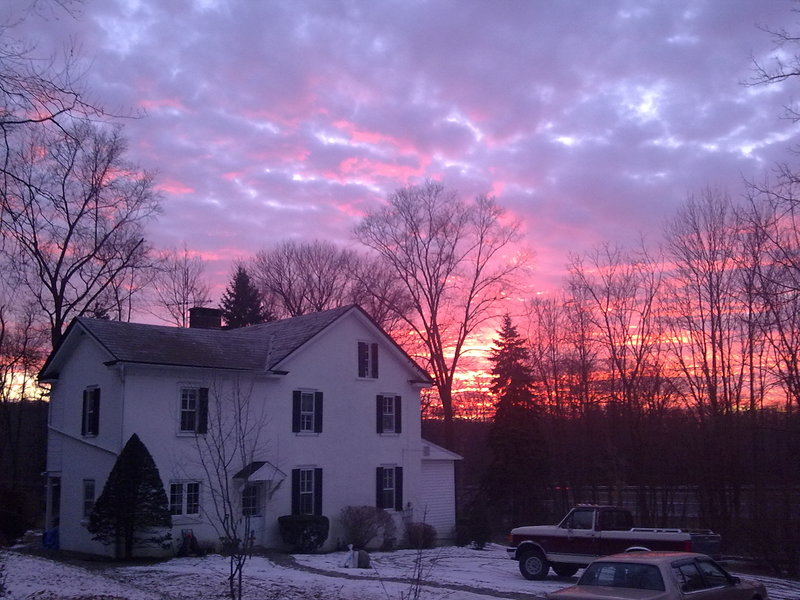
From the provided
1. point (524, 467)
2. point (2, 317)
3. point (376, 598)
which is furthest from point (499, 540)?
point (2, 317)

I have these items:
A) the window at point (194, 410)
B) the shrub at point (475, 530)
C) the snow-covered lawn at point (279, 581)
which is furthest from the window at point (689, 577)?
the shrub at point (475, 530)

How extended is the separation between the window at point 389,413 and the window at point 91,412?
10809mm

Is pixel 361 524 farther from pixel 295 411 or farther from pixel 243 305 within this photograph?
pixel 243 305

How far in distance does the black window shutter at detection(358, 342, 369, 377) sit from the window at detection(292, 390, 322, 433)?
2262mm

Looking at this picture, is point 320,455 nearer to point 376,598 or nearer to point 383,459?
point 383,459

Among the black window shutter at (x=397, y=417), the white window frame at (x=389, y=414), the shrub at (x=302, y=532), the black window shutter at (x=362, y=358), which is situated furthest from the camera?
the black window shutter at (x=397, y=417)

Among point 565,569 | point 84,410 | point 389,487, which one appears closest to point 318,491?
point 389,487

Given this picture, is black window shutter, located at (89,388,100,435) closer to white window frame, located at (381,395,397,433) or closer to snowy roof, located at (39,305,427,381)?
snowy roof, located at (39,305,427,381)

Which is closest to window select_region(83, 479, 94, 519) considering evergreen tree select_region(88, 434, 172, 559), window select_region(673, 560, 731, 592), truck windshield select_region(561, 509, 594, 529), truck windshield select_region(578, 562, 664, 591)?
evergreen tree select_region(88, 434, 172, 559)

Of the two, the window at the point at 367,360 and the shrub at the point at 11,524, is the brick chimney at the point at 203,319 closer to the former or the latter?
the window at the point at 367,360

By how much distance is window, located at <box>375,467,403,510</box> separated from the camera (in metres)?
31.5

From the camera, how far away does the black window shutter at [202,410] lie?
26.3 meters

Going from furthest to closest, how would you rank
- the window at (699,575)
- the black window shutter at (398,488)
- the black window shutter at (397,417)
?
1. the black window shutter at (397,417)
2. the black window shutter at (398,488)
3. the window at (699,575)

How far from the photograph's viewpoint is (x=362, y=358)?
31.8m
